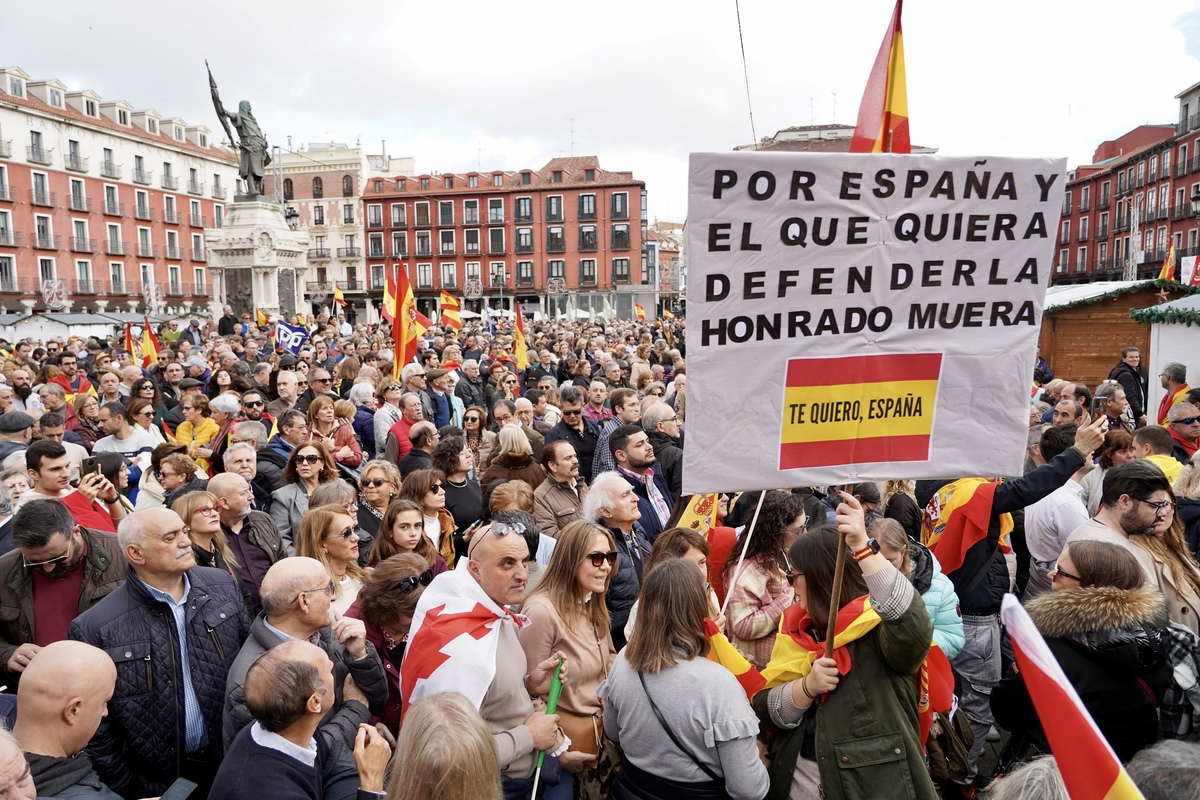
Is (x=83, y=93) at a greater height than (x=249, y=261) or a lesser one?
greater

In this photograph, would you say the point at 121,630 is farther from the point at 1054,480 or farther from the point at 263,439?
the point at 1054,480

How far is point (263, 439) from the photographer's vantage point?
6.20 m

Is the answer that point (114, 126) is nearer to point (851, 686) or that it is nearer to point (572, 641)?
point (572, 641)

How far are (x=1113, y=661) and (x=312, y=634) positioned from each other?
8.79ft

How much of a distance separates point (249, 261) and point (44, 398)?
1842 centimetres

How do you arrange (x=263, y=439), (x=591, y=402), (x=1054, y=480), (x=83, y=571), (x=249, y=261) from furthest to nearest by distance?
(x=249, y=261)
(x=591, y=402)
(x=263, y=439)
(x=1054, y=480)
(x=83, y=571)

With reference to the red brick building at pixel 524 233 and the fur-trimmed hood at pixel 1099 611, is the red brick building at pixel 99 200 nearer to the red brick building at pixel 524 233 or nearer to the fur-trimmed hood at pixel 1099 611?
the red brick building at pixel 524 233

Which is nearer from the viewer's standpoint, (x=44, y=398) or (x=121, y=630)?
(x=121, y=630)

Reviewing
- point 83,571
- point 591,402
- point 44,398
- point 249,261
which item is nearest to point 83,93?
point 249,261

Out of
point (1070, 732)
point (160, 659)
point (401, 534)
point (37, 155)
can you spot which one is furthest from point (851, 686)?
point (37, 155)

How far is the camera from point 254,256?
83.2 ft

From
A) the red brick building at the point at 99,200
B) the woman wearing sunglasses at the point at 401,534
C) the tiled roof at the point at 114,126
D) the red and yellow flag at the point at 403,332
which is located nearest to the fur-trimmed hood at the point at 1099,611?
the woman wearing sunglasses at the point at 401,534

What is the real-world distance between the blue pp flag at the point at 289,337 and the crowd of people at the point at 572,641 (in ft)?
32.1

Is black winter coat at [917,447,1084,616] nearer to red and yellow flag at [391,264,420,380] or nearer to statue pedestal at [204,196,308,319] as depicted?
red and yellow flag at [391,264,420,380]
